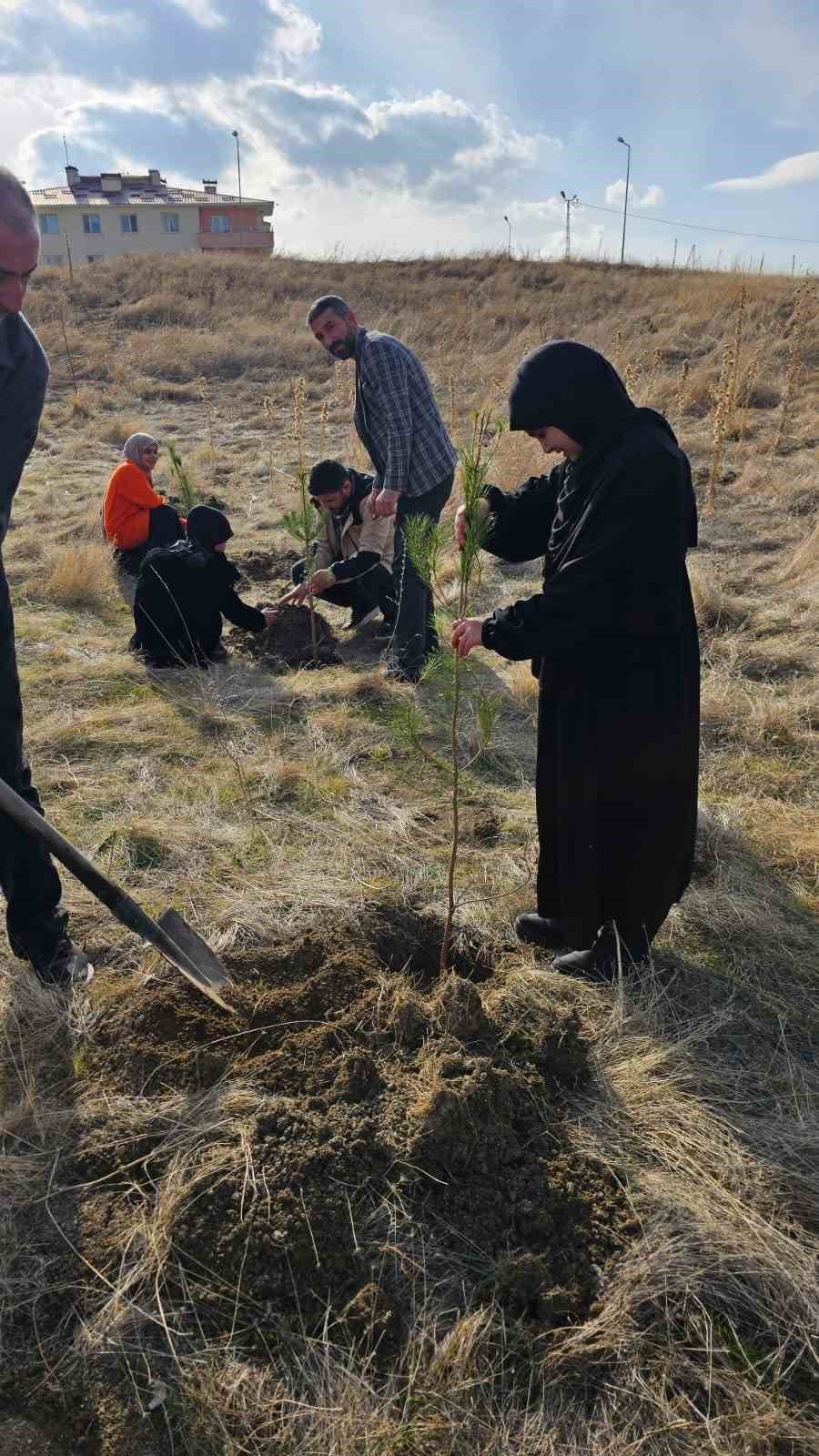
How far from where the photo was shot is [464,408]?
11.5 metres

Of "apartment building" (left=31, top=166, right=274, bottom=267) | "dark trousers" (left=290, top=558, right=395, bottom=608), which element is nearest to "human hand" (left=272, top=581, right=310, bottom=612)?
"dark trousers" (left=290, top=558, right=395, bottom=608)

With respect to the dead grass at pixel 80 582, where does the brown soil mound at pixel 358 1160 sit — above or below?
below

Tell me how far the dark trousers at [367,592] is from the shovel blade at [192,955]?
3.18 m

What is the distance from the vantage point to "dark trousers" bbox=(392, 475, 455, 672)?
479 centimetres

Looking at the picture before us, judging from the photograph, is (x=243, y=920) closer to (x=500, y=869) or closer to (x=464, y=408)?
(x=500, y=869)

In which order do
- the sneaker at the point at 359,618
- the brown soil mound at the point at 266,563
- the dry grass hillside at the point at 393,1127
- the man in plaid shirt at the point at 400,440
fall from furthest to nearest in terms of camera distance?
the brown soil mound at the point at 266,563 < the sneaker at the point at 359,618 < the man in plaid shirt at the point at 400,440 < the dry grass hillside at the point at 393,1127

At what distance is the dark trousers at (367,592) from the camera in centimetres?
554

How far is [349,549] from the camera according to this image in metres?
5.56

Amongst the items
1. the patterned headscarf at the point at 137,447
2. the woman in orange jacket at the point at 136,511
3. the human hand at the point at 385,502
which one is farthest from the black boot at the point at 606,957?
the patterned headscarf at the point at 137,447

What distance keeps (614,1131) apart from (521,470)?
22.4 feet

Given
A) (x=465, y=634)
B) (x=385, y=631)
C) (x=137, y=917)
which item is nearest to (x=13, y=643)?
(x=137, y=917)

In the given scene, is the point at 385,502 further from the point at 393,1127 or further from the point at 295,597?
the point at 393,1127

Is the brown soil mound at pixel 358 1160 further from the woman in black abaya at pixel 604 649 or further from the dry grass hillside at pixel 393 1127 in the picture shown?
the woman in black abaya at pixel 604 649

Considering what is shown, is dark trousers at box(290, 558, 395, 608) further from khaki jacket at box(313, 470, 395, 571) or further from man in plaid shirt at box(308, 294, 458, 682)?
man in plaid shirt at box(308, 294, 458, 682)
